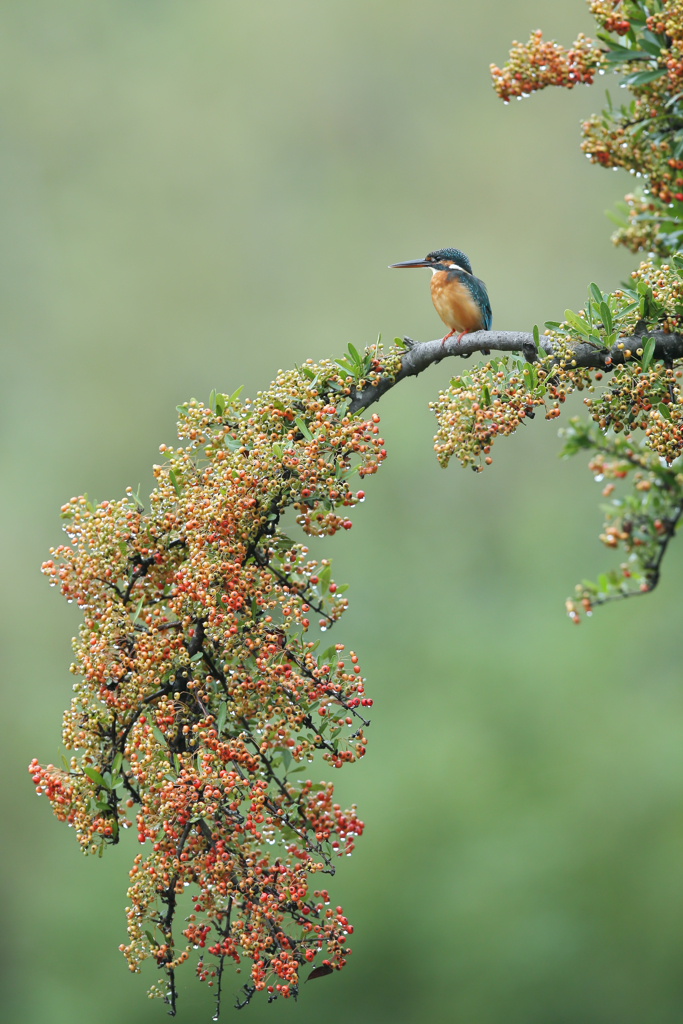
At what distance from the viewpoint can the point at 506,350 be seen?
2.45 m

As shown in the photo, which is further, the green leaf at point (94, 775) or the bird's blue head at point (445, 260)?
the bird's blue head at point (445, 260)

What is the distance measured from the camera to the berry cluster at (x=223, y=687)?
2.04 metres

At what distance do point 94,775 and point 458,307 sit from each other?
1612 millimetres

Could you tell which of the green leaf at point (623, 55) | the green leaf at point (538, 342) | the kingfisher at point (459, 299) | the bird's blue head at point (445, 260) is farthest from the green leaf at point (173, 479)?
the green leaf at point (623, 55)

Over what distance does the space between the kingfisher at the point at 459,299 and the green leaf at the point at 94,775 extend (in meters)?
1.46

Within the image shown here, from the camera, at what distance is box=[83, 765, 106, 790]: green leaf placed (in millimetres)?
2174

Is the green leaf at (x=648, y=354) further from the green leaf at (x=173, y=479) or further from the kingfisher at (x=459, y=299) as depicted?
the green leaf at (x=173, y=479)

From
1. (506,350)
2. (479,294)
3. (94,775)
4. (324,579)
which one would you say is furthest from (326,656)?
(479,294)

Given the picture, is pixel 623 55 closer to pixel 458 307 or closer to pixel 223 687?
pixel 458 307

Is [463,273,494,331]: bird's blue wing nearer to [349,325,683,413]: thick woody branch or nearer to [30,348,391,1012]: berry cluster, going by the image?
[349,325,683,413]: thick woody branch

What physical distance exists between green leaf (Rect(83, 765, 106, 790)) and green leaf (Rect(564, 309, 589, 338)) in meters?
1.58

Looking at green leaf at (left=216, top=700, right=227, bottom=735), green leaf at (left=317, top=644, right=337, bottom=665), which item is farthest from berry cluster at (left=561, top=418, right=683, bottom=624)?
green leaf at (left=216, top=700, right=227, bottom=735)

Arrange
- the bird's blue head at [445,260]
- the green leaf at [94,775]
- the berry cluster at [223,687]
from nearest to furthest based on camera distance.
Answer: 1. the berry cluster at [223,687]
2. the green leaf at [94,775]
3. the bird's blue head at [445,260]

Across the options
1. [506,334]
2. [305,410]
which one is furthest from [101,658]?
[506,334]
